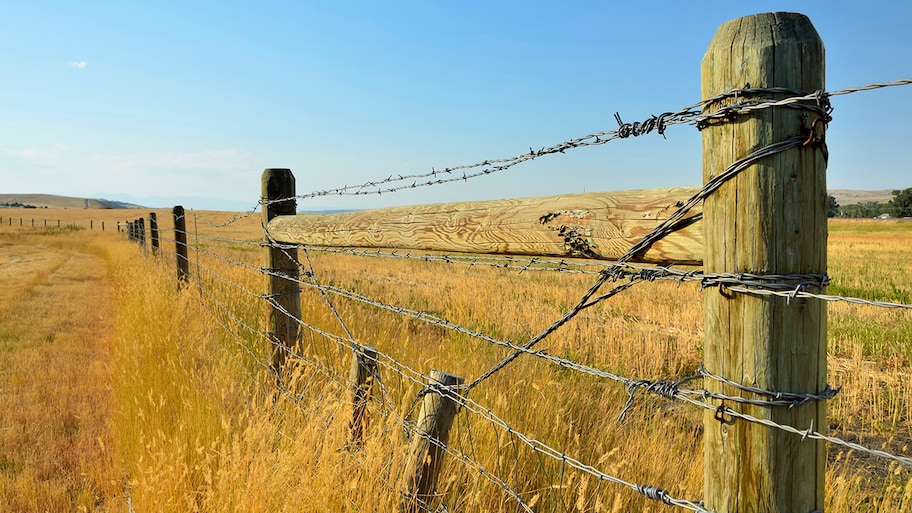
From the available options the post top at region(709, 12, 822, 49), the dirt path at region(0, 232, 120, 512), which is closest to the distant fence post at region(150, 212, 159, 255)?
the dirt path at region(0, 232, 120, 512)

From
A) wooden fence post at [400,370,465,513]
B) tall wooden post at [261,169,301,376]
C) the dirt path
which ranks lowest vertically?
the dirt path

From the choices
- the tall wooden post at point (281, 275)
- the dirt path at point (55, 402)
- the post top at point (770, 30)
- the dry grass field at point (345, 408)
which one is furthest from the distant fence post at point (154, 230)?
the post top at point (770, 30)

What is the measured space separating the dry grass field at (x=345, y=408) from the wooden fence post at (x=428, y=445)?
3.5 inches

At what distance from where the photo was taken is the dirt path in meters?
3.60

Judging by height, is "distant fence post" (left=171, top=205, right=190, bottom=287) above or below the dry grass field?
above

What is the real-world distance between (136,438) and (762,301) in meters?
3.80

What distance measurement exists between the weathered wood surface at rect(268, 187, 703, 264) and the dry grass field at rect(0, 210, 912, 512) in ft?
2.17

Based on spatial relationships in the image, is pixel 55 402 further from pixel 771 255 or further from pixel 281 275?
pixel 771 255

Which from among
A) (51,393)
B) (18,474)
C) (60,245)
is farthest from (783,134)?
(60,245)

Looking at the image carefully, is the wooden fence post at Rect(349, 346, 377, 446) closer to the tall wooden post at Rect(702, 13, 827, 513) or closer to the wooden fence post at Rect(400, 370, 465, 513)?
the wooden fence post at Rect(400, 370, 465, 513)

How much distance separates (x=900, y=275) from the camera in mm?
15148

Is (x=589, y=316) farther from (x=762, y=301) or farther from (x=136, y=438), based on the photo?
(x=762, y=301)

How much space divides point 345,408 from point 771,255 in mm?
2116

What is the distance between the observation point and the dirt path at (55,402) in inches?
142
